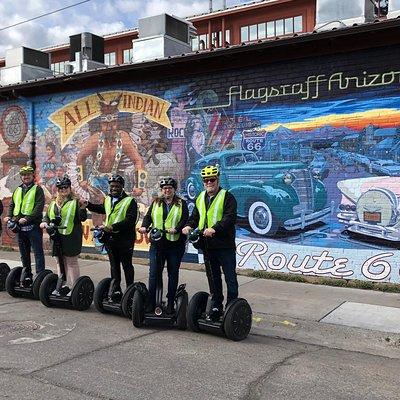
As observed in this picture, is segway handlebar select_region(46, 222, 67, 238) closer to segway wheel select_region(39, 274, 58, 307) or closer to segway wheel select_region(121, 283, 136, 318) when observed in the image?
segway wheel select_region(39, 274, 58, 307)

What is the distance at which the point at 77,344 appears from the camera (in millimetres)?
5547

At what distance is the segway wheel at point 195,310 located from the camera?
19.5 feet

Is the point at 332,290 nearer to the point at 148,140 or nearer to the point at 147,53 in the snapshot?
the point at 148,140

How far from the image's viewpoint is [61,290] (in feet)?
23.4

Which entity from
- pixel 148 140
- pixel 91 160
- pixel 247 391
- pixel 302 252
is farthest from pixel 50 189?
pixel 247 391

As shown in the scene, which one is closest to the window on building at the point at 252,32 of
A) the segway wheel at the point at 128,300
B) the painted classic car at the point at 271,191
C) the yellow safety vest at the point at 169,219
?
the painted classic car at the point at 271,191

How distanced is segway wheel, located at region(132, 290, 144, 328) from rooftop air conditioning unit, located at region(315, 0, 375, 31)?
5861 mm

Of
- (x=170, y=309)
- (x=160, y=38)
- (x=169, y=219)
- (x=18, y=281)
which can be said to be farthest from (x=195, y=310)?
(x=160, y=38)

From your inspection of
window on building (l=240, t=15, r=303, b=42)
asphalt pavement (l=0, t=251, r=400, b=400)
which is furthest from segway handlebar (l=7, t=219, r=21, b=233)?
window on building (l=240, t=15, r=303, b=42)

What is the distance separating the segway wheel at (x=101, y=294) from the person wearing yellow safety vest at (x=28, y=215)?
1536mm

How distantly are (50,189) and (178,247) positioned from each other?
721cm

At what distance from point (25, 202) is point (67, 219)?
3.73 feet

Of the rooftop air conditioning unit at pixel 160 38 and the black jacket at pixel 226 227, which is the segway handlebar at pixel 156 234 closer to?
the black jacket at pixel 226 227

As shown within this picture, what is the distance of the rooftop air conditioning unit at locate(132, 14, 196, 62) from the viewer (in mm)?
11755
